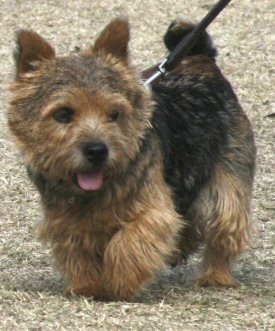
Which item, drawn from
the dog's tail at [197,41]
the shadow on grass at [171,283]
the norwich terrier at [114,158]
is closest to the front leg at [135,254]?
the norwich terrier at [114,158]

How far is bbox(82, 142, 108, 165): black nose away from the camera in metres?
5.03

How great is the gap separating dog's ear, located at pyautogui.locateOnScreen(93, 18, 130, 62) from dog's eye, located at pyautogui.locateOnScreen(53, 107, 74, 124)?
482mm

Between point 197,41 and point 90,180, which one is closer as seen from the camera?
point 90,180

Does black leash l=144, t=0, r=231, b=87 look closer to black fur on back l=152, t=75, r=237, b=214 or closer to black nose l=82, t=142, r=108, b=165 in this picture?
black fur on back l=152, t=75, r=237, b=214

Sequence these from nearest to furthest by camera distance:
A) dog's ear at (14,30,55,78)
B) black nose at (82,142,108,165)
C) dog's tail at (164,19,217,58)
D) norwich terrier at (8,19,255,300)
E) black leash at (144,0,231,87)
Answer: black nose at (82,142,108,165) → norwich terrier at (8,19,255,300) → dog's ear at (14,30,55,78) → black leash at (144,0,231,87) → dog's tail at (164,19,217,58)

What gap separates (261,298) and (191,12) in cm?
796

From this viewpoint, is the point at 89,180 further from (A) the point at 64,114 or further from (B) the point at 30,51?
(B) the point at 30,51

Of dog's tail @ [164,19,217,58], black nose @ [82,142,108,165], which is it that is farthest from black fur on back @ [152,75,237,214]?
black nose @ [82,142,108,165]

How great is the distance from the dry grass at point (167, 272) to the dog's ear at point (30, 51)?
3.90 ft

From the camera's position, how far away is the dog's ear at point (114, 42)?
544cm

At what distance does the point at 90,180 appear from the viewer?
5.20 meters

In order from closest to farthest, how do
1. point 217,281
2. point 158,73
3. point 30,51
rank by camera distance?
point 30,51, point 158,73, point 217,281

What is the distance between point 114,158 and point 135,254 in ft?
1.86

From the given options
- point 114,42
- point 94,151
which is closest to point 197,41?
point 114,42
